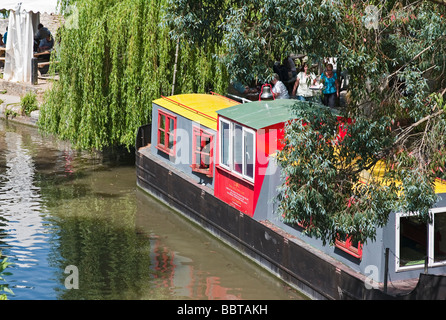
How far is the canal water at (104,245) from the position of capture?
1498 centimetres

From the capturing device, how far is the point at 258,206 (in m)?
15.8

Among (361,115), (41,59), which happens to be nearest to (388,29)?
(361,115)

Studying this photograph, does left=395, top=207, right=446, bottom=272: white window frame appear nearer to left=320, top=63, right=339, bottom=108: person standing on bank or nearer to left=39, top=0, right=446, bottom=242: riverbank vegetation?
left=39, top=0, right=446, bottom=242: riverbank vegetation

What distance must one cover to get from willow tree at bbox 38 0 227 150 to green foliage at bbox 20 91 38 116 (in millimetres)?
7133

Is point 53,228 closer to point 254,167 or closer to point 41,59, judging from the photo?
point 254,167

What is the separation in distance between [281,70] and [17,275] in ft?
34.2

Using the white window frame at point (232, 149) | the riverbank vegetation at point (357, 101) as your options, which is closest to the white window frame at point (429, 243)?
the riverbank vegetation at point (357, 101)

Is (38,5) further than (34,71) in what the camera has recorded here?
No

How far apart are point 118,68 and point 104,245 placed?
615 centimetres

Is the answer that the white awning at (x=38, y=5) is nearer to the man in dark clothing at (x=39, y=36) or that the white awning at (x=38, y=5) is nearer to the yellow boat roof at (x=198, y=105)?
the man in dark clothing at (x=39, y=36)

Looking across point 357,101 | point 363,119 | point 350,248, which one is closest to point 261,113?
point 350,248

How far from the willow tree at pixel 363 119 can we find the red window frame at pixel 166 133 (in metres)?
8.07

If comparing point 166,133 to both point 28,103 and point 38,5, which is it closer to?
point 28,103
